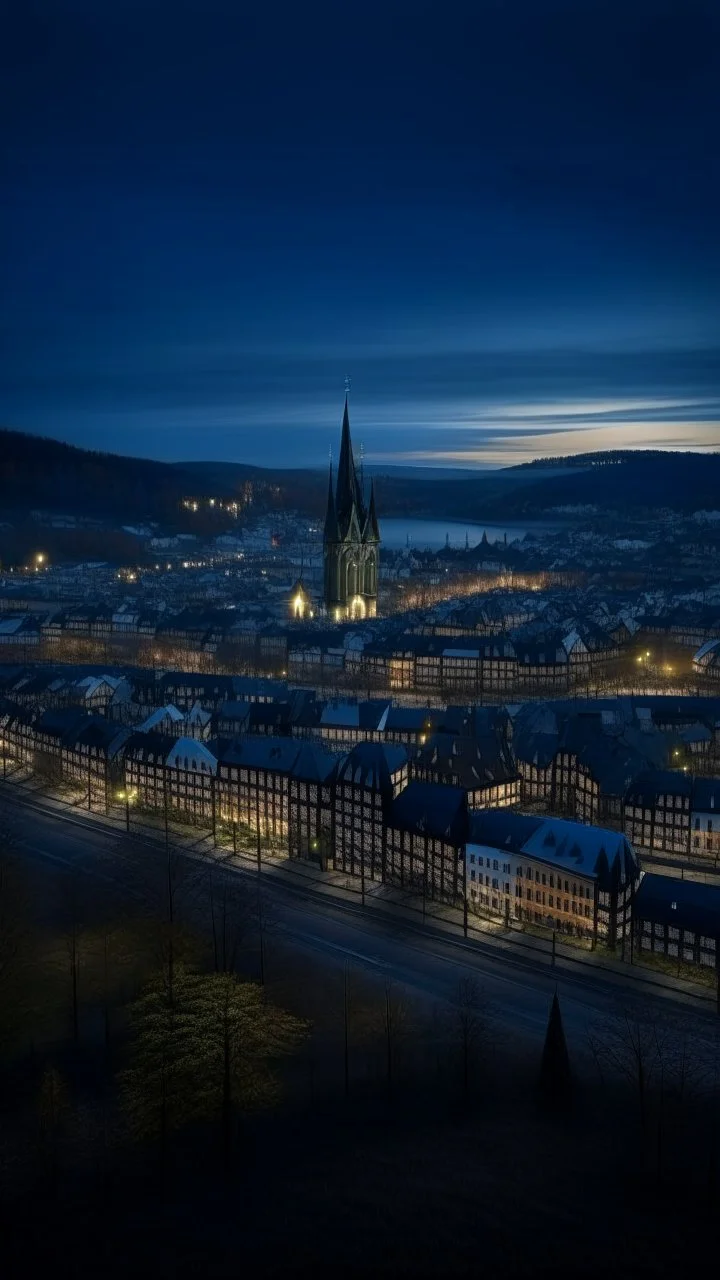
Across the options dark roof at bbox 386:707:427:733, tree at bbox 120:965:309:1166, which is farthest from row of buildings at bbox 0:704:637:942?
tree at bbox 120:965:309:1166

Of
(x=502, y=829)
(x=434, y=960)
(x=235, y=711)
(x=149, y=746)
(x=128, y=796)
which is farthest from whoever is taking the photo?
(x=235, y=711)

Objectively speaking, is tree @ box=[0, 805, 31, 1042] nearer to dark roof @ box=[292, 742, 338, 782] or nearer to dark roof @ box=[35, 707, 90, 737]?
dark roof @ box=[292, 742, 338, 782]

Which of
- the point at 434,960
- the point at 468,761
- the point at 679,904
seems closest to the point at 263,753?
the point at 468,761

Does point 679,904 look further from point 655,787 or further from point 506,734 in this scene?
point 506,734

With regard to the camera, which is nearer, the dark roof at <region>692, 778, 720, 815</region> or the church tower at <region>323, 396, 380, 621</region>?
the dark roof at <region>692, 778, 720, 815</region>

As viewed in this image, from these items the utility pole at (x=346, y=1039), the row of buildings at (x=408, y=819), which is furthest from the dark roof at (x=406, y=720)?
the utility pole at (x=346, y=1039)

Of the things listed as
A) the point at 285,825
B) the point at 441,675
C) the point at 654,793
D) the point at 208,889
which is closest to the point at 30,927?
the point at 208,889

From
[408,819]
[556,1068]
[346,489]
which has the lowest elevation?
[556,1068]
